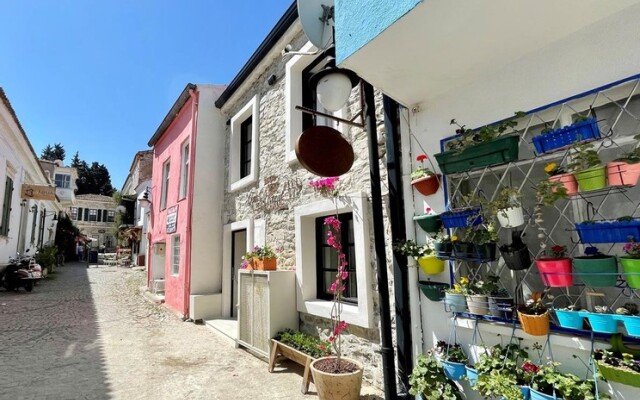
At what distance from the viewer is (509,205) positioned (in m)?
2.62

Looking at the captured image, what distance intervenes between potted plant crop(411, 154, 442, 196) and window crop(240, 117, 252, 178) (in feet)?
18.5

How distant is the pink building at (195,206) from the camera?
27.5ft

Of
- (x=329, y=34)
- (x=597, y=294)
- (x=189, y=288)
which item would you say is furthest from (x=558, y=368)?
(x=189, y=288)

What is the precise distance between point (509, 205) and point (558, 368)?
1.25 metres

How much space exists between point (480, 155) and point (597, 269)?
1.14 meters

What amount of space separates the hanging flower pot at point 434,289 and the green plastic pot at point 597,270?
3.88 feet

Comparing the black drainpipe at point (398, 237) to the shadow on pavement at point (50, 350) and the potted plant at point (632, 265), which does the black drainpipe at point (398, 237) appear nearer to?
the potted plant at point (632, 265)

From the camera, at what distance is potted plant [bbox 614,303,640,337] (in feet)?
6.69

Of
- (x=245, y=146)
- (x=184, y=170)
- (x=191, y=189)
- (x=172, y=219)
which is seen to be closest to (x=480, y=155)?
(x=245, y=146)

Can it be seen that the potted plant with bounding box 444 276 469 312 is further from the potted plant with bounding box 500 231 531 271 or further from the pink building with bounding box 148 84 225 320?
the pink building with bounding box 148 84 225 320

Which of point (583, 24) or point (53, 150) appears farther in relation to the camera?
point (53, 150)

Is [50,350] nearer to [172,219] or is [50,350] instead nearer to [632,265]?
[172,219]

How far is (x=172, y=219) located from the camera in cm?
1024

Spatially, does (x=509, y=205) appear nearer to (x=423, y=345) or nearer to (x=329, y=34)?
(x=423, y=345)
